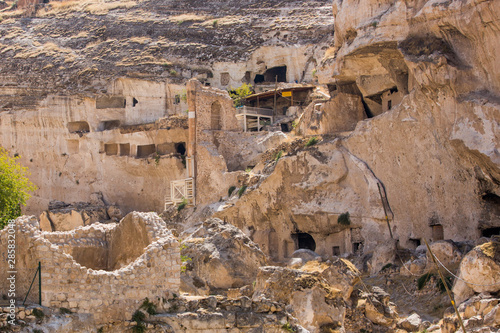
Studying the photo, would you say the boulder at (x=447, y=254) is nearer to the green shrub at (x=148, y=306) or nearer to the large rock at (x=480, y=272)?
the large rock at (x=480, y=272)

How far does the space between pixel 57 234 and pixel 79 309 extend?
2321mm

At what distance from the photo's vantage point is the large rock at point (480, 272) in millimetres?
21641

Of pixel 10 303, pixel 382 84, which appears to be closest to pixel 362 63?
pixel 382 84

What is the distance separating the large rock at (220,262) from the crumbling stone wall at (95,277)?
3.80 metres

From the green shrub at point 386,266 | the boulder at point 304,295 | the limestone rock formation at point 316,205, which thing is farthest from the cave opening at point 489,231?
the boulder at point 304,295

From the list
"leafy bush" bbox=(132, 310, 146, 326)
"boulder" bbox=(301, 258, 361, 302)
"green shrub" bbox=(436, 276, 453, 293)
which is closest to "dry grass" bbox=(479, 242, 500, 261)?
"green shrub" bbox=(436, 276, 453, 293)

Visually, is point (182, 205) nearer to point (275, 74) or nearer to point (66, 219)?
point (66, 219)

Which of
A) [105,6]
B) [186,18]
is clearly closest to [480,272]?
[186,18]

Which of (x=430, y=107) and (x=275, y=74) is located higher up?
(x=275, y=74)

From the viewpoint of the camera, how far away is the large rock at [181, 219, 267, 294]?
710 inches

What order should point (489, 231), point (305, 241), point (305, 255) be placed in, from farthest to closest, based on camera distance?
point (305, 241) → point (305, 255) → point (489, 231)

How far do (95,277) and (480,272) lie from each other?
1281cm

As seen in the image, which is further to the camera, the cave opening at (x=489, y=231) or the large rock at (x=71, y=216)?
the large rock at (x=71, y=216)

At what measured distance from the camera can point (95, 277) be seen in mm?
12898
